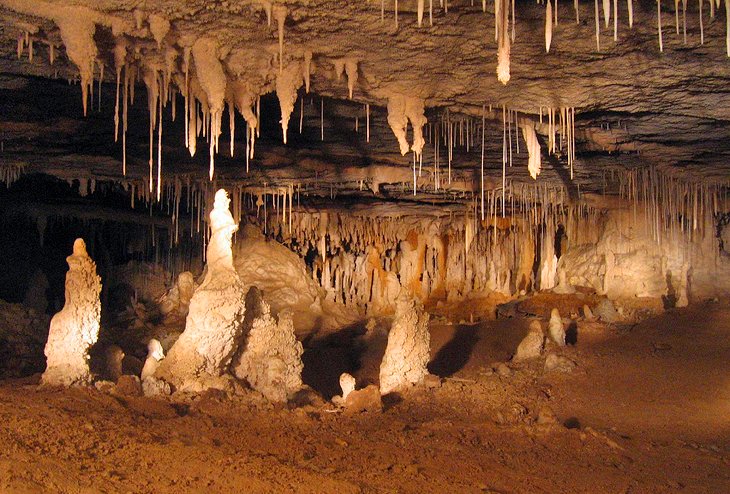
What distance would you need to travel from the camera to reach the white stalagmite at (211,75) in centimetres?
754

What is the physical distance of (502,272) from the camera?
21.9m

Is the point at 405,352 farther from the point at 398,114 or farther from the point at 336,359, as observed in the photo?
the point at 336,359

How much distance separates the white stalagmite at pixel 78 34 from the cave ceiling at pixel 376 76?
1cm

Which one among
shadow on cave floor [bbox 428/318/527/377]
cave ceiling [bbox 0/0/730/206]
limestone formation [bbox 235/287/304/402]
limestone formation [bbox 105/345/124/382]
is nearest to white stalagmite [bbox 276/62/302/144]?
cave ceiling [bbox 0/0/730/206]

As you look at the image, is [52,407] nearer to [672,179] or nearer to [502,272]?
[672,179]

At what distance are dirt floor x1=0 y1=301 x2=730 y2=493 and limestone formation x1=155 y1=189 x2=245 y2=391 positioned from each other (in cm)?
67

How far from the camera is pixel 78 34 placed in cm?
679

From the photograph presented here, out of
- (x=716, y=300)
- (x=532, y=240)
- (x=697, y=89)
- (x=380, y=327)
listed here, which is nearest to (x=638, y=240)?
(x=716, y=300)

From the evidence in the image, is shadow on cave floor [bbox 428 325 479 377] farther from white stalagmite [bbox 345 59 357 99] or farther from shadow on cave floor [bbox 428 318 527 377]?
white stalagmite [bbox 345 59 357 99]

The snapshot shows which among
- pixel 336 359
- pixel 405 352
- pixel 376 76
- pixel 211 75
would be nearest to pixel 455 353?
pixel 336 359

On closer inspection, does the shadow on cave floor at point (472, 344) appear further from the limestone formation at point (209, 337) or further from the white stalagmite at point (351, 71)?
the white stalagmite at point (351, 71)

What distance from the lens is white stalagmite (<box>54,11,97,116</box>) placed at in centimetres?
664

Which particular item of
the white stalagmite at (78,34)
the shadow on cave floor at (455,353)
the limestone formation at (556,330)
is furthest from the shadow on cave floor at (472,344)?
the white stalagmite at (78,34)

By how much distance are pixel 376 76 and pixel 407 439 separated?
4.32 m
